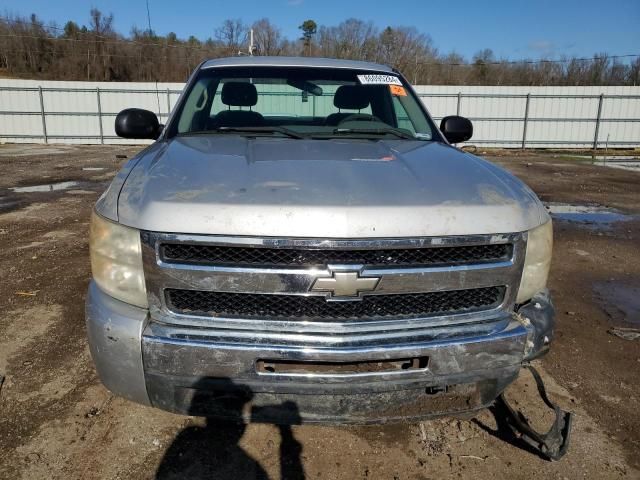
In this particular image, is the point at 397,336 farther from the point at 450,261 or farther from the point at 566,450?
the point at 566,450

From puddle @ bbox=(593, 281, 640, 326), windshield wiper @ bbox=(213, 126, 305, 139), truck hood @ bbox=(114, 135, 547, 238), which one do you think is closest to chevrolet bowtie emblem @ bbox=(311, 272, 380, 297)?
truck hood @ bbox=(114, 135, 547, 238)

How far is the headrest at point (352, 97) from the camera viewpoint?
3630 mm

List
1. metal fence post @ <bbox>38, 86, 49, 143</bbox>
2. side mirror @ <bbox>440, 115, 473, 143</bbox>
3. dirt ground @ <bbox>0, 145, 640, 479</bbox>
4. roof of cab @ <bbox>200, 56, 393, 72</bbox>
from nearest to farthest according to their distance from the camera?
1. dirt ground @ <bbox>0, 145, 640, 479</bbox>
2. roof of cab @ <bbox>200, 56, 393, 72</bbox>
3. side mirror @ <bbox>440, 115, 473, 143</bbox>
4. metal fence post @ <bbox>38, 86, 49, 143</bbox>

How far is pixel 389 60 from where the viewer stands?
40.0m

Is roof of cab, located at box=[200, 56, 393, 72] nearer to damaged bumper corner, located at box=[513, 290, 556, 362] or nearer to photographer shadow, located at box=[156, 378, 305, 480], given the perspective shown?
damaged bumper corner, located at box=[513, 290, 556, 362]

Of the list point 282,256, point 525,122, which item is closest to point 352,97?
point 282,256

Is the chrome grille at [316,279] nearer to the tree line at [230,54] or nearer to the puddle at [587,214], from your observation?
the puddle at [587,214]

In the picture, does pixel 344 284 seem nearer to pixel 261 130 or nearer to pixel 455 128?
pixel 261 130

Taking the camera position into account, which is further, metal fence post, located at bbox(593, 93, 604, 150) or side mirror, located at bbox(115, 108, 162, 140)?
metal fence post, located at bbox(593, 93, 604, 150)

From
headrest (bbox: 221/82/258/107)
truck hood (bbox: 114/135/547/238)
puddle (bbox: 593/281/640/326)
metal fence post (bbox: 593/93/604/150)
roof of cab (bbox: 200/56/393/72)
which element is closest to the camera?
truck hood (bbox: 114/135/547/238)

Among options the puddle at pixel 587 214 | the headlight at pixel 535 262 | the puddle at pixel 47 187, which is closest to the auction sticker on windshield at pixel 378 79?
the headlight at pixel 535 262

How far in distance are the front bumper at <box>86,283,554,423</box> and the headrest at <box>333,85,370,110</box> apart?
2.12m

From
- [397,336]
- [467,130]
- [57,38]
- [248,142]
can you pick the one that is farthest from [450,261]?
[57,38]

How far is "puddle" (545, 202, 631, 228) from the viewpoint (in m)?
7.39
